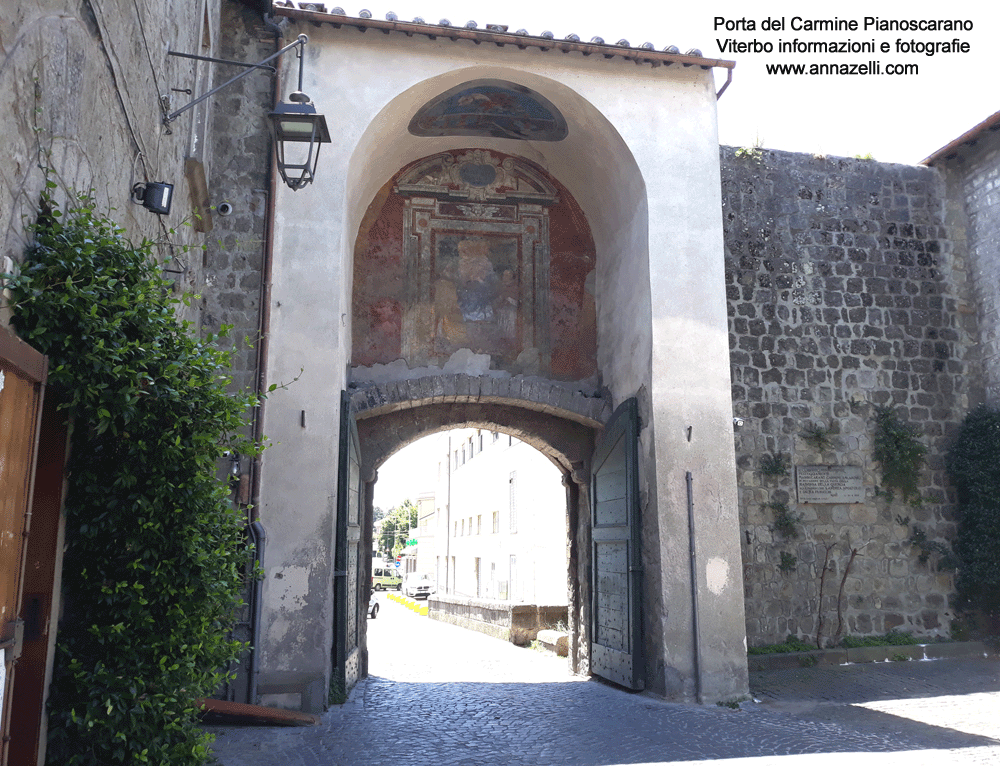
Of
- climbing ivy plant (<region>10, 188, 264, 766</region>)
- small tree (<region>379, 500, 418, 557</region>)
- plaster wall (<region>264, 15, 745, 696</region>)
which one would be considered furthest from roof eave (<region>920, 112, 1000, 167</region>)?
small tree (<region>379, 500, 418, 557</region>)

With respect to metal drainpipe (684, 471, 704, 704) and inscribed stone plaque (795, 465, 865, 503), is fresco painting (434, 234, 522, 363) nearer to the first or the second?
metal drainpipe (684, 471, 704, 704)

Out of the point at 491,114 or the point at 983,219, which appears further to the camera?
the point at 983,219

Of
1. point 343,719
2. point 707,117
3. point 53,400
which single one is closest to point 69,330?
point 53,400

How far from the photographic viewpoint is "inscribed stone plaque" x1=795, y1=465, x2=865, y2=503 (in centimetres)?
Answer: 955

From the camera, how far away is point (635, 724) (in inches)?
255

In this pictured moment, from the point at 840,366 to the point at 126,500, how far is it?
27.9 feet

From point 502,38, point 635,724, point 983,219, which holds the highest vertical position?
point 502,38

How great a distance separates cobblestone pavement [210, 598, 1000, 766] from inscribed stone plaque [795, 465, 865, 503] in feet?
6.03

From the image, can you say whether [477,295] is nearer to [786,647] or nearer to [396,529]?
[786,647]

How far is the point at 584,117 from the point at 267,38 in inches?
124

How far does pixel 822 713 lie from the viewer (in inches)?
273

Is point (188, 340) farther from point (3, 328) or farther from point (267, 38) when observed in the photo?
point (267, 38)

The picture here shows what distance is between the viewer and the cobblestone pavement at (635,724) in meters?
5.55

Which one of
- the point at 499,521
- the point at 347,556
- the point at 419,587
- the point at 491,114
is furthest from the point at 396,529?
the point at 347,556
